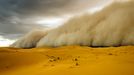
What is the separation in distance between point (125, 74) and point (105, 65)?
2.91 ft

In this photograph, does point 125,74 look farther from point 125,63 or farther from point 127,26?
point 127,26

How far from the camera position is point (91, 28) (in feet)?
60.8

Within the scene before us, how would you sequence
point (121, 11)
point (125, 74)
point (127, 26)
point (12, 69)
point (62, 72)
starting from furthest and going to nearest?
point (121, 11) → point (127, 26) → point (12, 69) → point (62, 72) → point (125, 74)

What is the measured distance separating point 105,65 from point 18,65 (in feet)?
12.9

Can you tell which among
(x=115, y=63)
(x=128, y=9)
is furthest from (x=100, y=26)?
(x=115, y=63)

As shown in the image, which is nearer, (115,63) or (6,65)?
(115,63)

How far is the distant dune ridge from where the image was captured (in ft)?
51.2

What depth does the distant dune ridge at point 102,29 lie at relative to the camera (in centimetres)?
1562

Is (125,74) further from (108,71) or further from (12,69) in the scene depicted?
(12,69)

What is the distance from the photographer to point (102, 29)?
1716cm

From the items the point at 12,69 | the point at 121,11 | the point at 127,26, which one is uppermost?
the point at 121,11

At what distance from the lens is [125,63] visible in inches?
253

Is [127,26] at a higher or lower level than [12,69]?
higher

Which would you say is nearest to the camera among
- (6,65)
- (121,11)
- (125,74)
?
(125,74)
